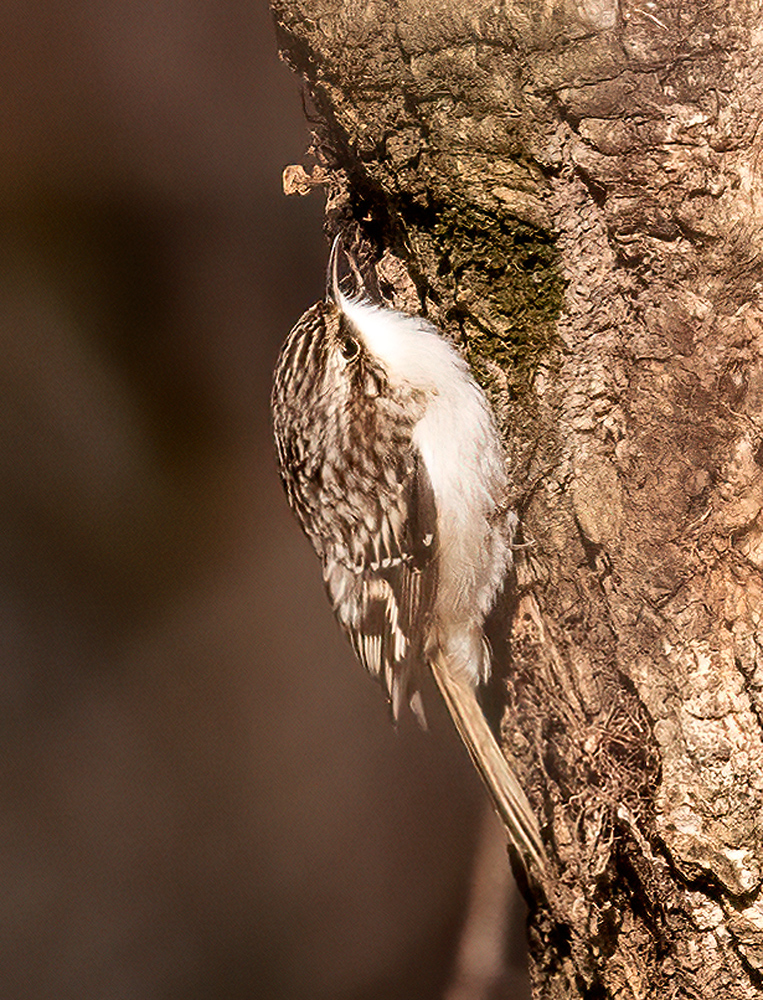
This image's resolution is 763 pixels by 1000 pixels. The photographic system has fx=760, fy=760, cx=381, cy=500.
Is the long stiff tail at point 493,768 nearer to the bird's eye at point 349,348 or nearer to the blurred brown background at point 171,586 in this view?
the blurred brown background at point 171,586

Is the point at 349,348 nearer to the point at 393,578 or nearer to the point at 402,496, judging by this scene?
the point at 402,496

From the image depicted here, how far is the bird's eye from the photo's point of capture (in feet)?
2.74

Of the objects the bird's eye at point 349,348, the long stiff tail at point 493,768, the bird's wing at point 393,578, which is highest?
the bird's eye at point 349,348

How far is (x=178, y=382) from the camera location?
2.52ft

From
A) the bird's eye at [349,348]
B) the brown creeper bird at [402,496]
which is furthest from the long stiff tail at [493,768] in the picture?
the bird's eye at [349,348]

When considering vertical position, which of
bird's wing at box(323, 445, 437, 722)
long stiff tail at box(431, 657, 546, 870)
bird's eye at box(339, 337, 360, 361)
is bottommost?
long stiff tail at box(431, 657, 546, 870)

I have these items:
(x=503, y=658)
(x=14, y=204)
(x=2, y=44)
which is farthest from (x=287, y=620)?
(x=2, y=44)

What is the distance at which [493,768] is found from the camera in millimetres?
870

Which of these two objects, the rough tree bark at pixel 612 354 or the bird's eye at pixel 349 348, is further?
the bird's eye at pixel 349 348

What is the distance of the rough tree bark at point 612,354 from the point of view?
0.67m

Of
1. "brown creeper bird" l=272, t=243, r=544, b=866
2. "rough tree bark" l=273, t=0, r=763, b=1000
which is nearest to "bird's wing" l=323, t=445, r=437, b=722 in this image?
"brown creeper bird" l=272, t=243, r=544, b=866

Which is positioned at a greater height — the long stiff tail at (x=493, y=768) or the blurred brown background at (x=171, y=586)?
the blurred brown background at (x=171, y=586)

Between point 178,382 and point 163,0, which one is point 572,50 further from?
point 178,382

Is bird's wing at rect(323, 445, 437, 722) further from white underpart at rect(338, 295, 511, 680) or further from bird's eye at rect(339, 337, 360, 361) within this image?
bird's eye at rect(339, 337, 360, 361)
